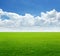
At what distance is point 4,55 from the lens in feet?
18.0

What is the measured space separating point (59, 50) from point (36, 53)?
0.81 metres

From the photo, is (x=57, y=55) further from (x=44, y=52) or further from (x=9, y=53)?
(x=9, y=53)

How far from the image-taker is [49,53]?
18.6 ft

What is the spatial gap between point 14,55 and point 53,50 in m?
1.29

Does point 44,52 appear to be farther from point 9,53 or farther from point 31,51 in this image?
point 9,53

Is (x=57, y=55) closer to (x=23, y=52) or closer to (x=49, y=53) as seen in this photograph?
(x=49, y=53)

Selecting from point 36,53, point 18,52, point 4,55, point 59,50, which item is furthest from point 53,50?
point 4,55

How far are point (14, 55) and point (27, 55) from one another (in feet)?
1.21

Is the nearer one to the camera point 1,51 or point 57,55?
point 57,55

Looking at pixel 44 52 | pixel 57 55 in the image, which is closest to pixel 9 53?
pixel 44 52

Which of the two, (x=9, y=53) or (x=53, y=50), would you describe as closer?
(x=9, y=53)

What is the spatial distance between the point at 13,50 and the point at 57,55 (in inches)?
55.1

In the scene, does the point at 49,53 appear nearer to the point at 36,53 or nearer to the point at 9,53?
the point at 36,53

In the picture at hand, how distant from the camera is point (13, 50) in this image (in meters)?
6.01
